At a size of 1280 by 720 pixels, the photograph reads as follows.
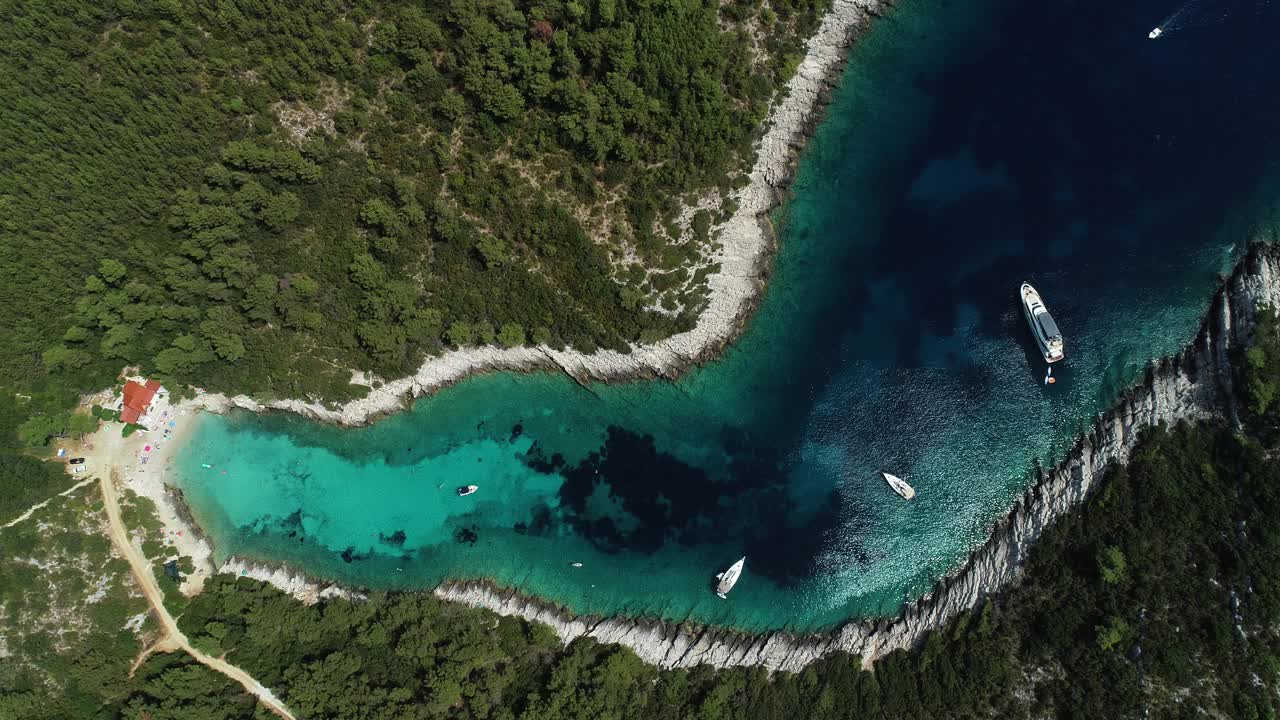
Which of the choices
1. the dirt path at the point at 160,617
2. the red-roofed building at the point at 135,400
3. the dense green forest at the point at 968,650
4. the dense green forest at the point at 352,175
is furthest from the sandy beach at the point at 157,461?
the dense green forest at the point at 968,650

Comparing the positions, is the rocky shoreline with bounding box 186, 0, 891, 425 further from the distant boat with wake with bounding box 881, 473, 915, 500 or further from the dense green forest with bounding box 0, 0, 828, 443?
the distant boat with wake with bounding box 881, 473, 915, 500

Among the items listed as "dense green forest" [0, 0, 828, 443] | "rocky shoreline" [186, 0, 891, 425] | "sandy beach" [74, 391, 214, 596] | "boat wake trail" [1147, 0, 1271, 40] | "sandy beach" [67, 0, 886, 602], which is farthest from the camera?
"boat wake trail" [1147, 0, 1271, 40]

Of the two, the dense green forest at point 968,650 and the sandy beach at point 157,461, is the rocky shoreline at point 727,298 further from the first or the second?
the dense green forest at point 968,650

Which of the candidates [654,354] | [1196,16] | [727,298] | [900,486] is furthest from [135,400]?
[1196,16]

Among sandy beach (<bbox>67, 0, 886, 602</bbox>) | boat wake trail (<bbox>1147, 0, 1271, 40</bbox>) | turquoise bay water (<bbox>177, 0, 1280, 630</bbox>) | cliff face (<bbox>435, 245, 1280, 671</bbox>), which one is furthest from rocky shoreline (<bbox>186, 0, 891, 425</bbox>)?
boat wake trail (<bbox>1147, 0, 1271, 40</bbox>)

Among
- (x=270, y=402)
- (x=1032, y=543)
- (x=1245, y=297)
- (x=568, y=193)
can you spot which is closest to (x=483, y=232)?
(x=568, y=193)

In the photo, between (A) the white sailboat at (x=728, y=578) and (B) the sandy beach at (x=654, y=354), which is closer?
(B) the sandy beach at (x=654, y=354)
